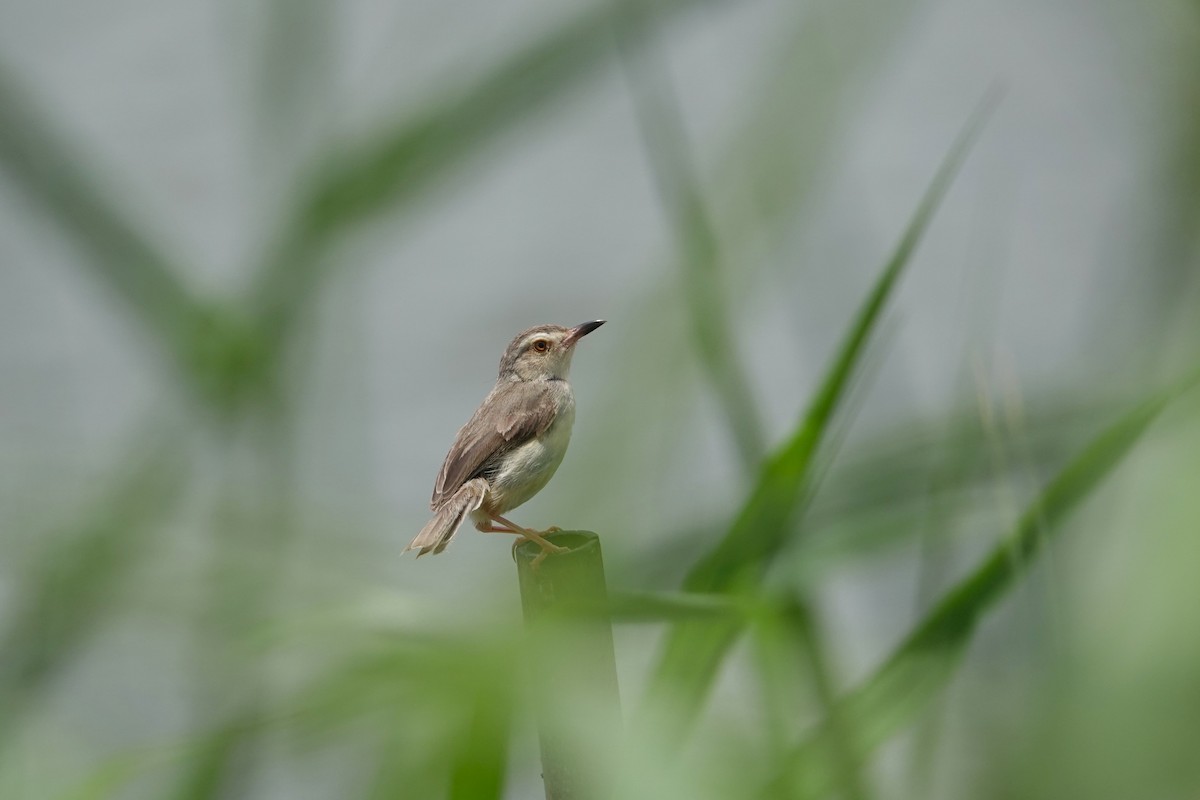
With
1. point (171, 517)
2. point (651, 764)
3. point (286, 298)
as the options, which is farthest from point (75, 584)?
point (651, 764)

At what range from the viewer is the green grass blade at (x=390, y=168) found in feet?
3.64

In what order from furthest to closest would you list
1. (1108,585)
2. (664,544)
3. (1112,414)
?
(664,544) < (1112,414) < (1108,585)

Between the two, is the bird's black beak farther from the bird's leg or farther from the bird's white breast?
the bird's leg

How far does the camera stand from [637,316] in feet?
6.09

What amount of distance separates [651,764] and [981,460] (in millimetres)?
571

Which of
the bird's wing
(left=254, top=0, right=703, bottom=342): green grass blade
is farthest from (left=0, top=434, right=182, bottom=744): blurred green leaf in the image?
the bird's wing

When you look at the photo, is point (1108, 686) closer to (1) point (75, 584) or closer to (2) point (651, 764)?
(2) point (651, 764)

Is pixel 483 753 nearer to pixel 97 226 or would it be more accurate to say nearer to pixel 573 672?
pixel 573 672

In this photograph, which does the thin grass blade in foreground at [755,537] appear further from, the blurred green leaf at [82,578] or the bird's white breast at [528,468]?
the bird's white breast at [528,468]

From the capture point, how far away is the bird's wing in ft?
6.50

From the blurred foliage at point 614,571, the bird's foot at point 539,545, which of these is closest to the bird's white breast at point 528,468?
the bird's foot at point 539,545

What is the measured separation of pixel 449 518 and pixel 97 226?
2.76ft

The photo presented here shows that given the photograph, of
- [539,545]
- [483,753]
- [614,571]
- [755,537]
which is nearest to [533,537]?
[539,545]

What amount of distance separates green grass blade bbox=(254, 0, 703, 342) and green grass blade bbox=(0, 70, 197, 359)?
0.12m
